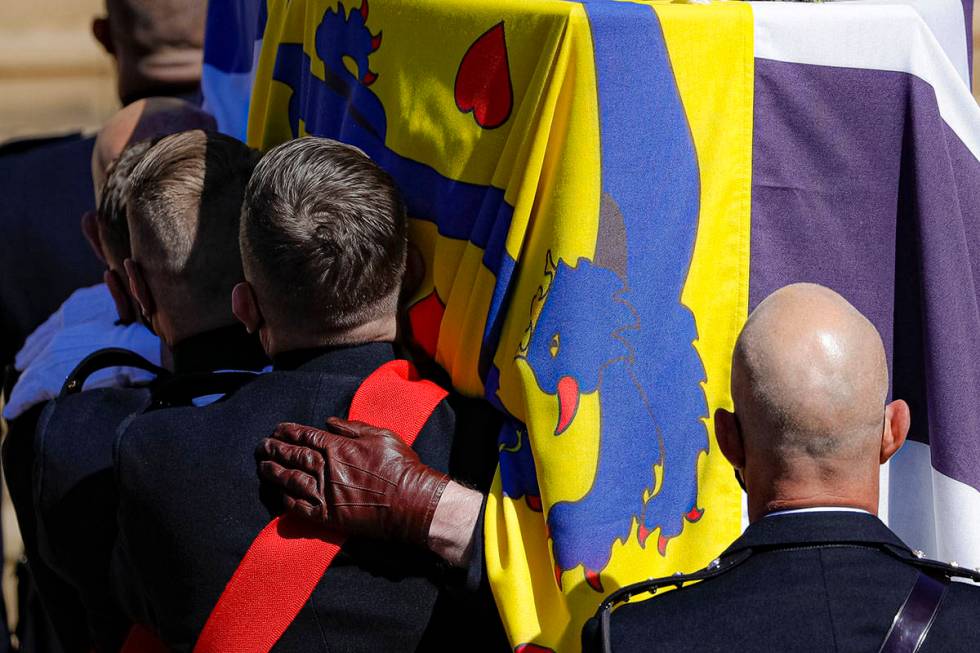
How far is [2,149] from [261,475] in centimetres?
188

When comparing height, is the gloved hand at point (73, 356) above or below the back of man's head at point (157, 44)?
below

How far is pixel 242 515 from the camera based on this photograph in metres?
1.81

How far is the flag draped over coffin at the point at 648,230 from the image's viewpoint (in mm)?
1715

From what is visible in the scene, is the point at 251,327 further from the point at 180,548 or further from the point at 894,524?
the point at 894,524

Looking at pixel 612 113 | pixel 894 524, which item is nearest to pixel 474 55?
pixel 612 113

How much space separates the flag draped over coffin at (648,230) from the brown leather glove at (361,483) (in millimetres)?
109

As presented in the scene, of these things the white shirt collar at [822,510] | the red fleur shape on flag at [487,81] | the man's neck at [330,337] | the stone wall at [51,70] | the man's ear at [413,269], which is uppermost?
the red fleur shape on flag at [487,81]

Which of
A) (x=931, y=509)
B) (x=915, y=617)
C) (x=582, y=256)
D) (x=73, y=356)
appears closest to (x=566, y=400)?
(x=582, y=256)

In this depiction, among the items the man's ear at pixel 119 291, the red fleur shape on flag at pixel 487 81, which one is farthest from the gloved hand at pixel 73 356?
the red fleur shape on flag at pixel 487 81

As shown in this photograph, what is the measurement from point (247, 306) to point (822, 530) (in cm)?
92

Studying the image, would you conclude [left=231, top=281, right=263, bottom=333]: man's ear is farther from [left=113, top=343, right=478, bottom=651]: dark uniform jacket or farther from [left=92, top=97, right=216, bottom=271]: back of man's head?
[left=92, top=97, right=216, bottom=271]: back of man's head

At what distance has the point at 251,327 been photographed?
1.94 meters

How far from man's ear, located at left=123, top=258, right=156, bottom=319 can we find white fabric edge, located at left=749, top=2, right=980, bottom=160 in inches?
42.2

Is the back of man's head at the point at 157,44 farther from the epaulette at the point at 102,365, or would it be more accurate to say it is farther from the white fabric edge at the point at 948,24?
the white fabric edge at the point at 948,24
